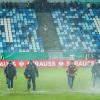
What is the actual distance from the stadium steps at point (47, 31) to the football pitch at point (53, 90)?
1530 centimetres

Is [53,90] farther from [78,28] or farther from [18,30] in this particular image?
[78,28]

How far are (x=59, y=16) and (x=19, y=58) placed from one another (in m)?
16.1

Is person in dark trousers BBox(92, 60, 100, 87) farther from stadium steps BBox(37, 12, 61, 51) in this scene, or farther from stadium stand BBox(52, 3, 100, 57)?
stadium steps BBox(37, 12, 61, 51)

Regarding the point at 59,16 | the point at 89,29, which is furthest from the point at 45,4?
the point at 89,29

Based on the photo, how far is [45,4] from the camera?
7356 cm

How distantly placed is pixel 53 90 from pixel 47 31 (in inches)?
1290

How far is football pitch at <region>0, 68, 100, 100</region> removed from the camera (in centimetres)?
3206

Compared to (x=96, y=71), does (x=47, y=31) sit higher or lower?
higher

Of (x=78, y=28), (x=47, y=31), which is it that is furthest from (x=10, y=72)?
(x=78, y=28)

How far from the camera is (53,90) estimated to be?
3591cm

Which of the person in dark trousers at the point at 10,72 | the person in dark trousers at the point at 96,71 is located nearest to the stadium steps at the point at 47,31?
the person in dark trousers at the point at 96,71

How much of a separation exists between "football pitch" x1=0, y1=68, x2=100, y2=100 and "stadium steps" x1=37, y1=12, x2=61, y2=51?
15.3 m

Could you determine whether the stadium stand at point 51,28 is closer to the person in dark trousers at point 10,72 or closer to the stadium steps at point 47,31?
the stadium steps at point 47,31

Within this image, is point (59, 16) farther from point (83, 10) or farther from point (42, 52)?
point (42, 52)
